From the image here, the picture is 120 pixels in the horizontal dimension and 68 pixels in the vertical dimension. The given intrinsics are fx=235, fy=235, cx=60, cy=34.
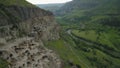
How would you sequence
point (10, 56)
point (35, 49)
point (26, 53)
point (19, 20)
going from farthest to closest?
point (19, 20), point (35, 49), point (26, 53), point (10, 56)

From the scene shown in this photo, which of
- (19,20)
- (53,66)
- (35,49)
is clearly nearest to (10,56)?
(35,49)

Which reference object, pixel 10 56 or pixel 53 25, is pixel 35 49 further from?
pixel 53 25

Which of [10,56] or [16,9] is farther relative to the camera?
[16,9]

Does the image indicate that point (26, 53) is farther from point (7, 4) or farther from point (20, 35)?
point (7, 4)

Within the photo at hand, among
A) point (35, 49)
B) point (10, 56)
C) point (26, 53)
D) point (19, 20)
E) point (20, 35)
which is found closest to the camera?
point (10, 56)

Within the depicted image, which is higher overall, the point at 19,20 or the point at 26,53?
the point at 19,20

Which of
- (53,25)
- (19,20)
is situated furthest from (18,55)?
(53,25)

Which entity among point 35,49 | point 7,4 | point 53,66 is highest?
point 7,4
